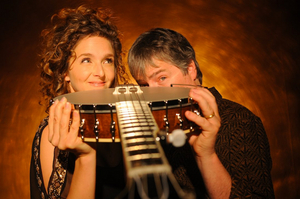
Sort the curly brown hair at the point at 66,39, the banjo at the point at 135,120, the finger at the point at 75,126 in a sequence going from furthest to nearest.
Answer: the curly brown hair at the point at 66,39 → the finger at the point at 75,126 → the banjo at the point at 135,120

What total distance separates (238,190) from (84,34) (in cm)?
152

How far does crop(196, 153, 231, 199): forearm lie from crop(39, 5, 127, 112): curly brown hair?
120cm

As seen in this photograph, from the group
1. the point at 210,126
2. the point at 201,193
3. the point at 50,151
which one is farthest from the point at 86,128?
the point at 201,193

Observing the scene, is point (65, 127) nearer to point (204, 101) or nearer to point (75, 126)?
point (75, 126)

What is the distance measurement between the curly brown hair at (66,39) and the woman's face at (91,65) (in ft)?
0.20

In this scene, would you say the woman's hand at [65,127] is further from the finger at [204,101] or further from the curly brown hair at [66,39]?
the curly brown hair at [66,39]

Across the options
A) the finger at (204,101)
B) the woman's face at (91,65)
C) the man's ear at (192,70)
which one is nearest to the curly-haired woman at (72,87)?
the woman's face at (91,65)

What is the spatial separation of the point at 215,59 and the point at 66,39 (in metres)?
1.58

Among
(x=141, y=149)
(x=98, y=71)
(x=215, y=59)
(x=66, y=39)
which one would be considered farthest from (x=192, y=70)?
(x=141, y=149)

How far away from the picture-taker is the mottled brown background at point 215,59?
2.31 m

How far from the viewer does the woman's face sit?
174cm

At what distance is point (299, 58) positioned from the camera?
2.35 m

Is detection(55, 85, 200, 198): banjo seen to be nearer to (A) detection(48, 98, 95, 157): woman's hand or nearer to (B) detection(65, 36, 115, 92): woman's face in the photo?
(A) detection(48, 98, 95, 157): woman's hand

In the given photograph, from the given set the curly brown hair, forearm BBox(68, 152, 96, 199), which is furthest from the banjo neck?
the curly brown hair
